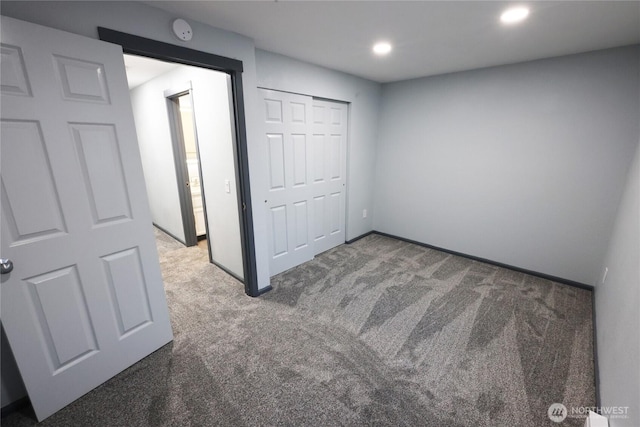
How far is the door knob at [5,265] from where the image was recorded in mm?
1247

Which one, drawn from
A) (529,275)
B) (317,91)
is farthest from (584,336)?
(317,91)

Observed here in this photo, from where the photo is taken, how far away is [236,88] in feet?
Result: 7.05

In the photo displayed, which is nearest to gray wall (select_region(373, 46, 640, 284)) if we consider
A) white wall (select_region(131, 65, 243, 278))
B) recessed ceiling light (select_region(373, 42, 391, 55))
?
recessed ceiling light (select_region(373, 42, 391, 55))

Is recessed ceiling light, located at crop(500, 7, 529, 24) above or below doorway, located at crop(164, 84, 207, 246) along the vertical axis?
above

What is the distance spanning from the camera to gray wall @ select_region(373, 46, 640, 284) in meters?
2.44

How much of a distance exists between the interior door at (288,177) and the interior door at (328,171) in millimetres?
127

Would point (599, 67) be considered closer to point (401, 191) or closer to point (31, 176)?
point (401, 191)

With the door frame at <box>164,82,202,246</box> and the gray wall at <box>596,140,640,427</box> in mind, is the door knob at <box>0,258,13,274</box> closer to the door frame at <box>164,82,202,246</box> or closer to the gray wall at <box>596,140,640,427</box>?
the door frame at <box>164,82,202,246</box>

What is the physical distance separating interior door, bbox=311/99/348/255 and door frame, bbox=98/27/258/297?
108cm

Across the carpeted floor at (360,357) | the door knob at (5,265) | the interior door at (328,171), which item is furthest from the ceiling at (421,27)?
the carpeted floor at (360,357)

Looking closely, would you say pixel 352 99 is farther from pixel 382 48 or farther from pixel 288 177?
pixel 288 177

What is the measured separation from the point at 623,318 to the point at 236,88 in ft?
9.65

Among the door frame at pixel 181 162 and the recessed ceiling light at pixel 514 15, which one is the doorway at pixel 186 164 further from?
the recessed ceiling light at pixel 514 15

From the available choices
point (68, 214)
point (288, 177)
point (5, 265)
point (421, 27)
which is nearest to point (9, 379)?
point (5, 265)
